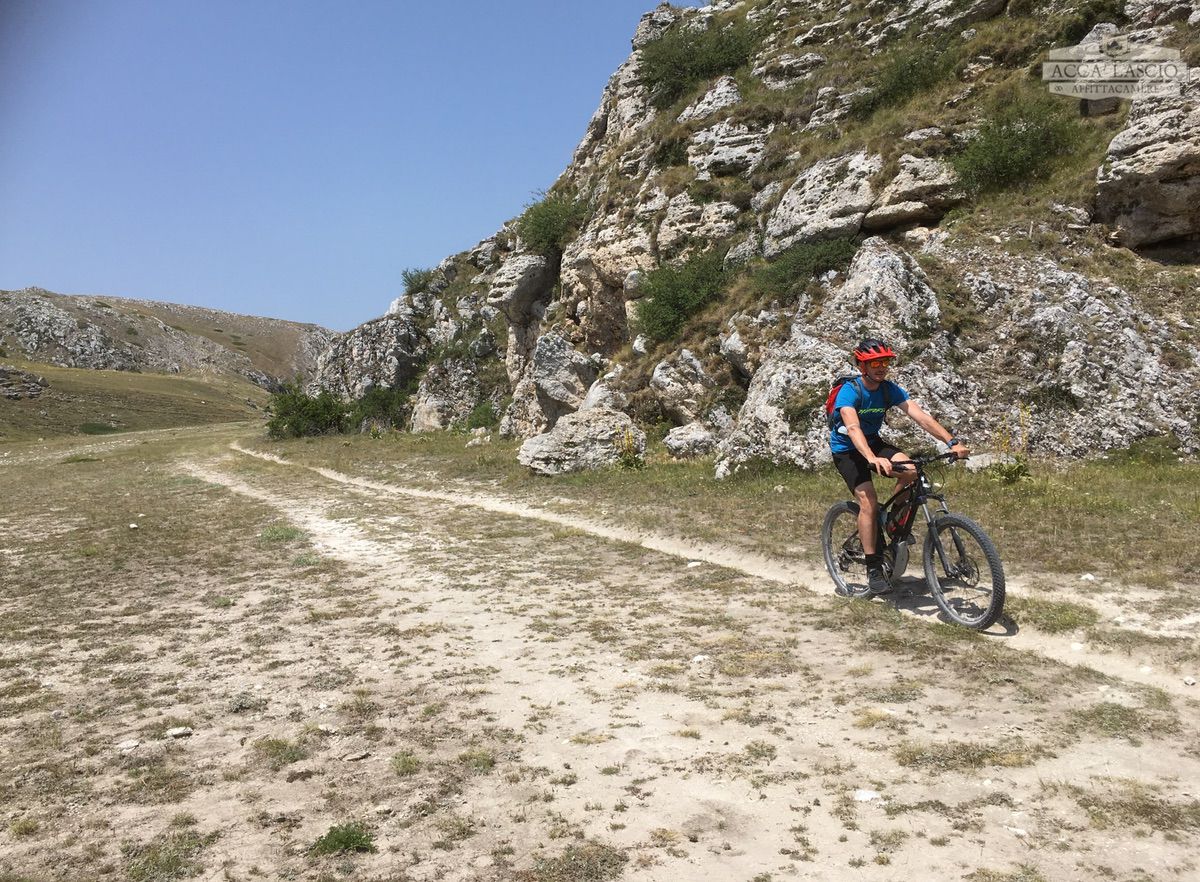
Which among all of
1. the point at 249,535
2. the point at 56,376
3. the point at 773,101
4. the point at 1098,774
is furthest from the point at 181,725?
the point at 56,376

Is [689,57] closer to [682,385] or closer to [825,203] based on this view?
[825,203]

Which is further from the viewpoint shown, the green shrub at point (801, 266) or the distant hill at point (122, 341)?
the distant hill at point (122, 341)

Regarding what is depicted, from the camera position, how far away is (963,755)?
500 cm

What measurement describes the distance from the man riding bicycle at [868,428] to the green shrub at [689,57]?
3400cm

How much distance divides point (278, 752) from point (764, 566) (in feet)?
23.8

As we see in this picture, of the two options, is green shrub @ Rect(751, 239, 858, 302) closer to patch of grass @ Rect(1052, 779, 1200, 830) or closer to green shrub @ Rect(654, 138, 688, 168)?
green shrub @ Rect(654, 138, 688, 168)

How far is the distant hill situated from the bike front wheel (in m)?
134

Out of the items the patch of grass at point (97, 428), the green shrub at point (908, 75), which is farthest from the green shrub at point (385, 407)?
the patch of grass at point (97, 428)

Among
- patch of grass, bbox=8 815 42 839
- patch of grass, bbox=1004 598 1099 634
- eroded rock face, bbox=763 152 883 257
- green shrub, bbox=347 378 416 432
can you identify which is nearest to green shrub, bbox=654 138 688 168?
eroded rock face, bbox=763 152 883 257

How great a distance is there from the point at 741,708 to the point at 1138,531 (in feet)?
26.6

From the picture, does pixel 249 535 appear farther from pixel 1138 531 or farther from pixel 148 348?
pixel 148 348

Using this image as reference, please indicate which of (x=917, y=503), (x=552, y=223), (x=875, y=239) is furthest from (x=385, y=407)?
(x=917, y=503)

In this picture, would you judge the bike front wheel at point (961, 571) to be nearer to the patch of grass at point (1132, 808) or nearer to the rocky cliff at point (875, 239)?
the patch of grass at point (1132, 808)

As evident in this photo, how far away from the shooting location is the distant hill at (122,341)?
137375mm
